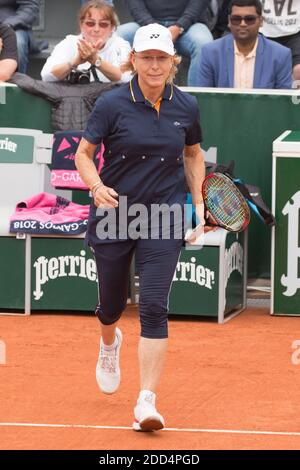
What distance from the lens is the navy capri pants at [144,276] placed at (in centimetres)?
610

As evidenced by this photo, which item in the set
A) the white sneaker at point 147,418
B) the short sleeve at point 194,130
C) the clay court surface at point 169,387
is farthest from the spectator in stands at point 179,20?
the white sneaker at point 147,418

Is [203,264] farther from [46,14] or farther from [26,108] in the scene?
[46,14]

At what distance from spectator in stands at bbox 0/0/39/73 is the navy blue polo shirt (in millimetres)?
6215

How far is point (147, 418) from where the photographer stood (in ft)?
19.6

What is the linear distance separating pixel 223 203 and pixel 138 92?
3.41 ft

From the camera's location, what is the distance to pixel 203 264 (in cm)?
926

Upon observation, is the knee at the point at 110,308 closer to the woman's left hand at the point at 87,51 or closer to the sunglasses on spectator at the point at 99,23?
the woman's left hand at the point at 87,51

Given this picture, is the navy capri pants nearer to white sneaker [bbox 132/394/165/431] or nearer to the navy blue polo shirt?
the navy blue polo shirt

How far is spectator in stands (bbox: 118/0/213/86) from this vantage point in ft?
39.4

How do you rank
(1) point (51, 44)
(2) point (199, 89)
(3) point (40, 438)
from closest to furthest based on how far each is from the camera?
(3) point (40, 438) → (2) point (199, 89) → (1) point (51, 44)

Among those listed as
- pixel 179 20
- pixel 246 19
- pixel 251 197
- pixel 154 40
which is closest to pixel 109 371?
pixel 154 40

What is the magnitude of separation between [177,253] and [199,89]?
402 cm

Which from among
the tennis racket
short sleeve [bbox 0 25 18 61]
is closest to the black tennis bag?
the tennis racket

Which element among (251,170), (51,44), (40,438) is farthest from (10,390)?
(51,44)
